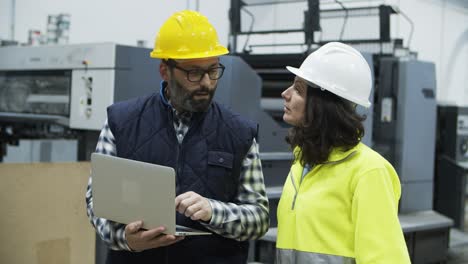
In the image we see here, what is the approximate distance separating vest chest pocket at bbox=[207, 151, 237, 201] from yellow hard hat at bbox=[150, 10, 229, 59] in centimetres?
24

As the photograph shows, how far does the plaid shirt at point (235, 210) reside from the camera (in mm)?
1261

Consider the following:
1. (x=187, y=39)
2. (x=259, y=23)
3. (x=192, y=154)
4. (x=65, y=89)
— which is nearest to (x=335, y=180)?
(x=192, y=154)

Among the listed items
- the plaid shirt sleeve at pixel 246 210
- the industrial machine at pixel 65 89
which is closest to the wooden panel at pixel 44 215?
the industrial machine at pixel 65 89

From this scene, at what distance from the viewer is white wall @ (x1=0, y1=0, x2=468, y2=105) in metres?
4.04

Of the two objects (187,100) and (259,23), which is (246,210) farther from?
(259,23)

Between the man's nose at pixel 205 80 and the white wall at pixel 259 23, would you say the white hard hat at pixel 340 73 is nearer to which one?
the man's nose at pixel 205 80

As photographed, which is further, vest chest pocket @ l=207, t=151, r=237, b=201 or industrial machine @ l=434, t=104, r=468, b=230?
industrial machine @ l=434, t=104, r=468, b=230

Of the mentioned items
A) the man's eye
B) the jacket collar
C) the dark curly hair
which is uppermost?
the man's eye

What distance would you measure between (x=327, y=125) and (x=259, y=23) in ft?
9.64

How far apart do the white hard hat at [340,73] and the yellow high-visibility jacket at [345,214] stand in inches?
4.7

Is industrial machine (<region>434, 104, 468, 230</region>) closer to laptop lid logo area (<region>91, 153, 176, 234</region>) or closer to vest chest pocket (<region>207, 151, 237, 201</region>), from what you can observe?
vest chest pocket (<region>207, 151, 237, 201</region>)

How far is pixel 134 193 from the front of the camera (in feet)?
3.82

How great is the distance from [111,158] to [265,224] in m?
0.42

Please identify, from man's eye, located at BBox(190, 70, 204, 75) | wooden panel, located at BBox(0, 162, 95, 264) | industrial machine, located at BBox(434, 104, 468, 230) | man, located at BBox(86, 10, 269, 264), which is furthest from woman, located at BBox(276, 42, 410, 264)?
industrial machine, located at BBox(434, 104, 468, 230)
